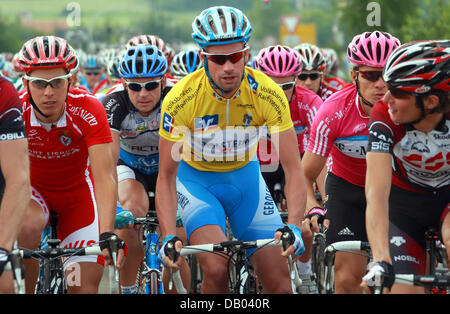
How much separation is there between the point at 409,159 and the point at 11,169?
2.58 meters

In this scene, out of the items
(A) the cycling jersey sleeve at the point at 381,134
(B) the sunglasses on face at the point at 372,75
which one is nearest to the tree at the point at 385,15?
(B) the sunglasses on face at the point at 372,75

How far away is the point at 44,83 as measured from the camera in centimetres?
608

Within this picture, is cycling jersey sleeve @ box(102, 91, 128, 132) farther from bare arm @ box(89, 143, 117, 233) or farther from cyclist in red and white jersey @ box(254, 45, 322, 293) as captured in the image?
cyclist in red and white jersey @ box(254, 45, 322, 293)

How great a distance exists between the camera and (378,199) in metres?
4.86

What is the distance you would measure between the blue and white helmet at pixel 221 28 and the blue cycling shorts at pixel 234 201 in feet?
4.04

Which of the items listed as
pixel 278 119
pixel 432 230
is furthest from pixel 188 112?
pixel 432 230

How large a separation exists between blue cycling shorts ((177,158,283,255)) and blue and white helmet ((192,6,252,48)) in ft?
4.04

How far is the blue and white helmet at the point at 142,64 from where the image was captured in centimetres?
788

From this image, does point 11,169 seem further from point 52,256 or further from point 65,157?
point 65,157

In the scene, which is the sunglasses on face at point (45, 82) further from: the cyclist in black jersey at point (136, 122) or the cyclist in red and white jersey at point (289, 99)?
the cyclist in red and white jersey at point (289, 99)

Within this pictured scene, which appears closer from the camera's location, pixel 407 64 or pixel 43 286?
pixel 407 64

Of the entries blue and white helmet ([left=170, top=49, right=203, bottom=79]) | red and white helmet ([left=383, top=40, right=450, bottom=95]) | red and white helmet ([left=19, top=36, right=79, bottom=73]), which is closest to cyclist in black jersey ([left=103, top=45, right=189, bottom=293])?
red and white helmet ([left=19, top=36, right=79, bottom=73])

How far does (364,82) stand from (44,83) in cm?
271

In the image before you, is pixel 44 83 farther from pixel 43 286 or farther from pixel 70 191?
pixel 43 286
